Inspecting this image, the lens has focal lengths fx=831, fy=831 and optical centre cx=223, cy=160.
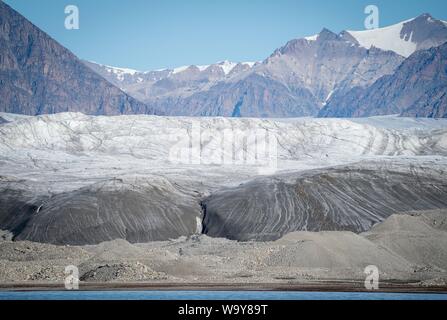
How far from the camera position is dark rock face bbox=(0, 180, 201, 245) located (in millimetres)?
91875

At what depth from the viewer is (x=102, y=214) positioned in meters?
95.2

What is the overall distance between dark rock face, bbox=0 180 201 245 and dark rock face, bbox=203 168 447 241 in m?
4.37

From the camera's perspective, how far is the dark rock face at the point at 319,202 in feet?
307

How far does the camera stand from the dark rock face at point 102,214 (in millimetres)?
91875

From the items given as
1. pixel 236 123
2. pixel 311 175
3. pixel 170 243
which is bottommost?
pixel 170 243

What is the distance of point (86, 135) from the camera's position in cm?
17600

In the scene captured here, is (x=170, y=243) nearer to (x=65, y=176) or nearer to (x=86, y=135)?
(x=65, y=176)

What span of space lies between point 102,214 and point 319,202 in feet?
83.5

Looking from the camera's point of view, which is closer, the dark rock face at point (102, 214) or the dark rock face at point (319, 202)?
the dark rock face at point (102, 214)

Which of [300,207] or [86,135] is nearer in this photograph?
[300,207]

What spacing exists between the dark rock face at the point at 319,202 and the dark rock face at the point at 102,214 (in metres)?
4.37
